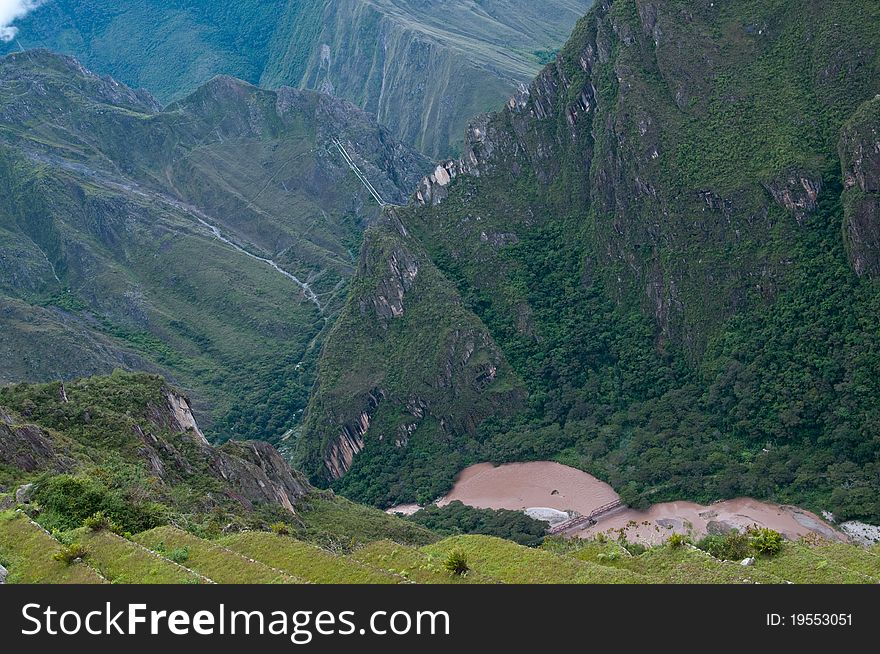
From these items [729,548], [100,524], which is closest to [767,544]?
[729,548]

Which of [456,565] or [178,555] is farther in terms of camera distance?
[178,555]

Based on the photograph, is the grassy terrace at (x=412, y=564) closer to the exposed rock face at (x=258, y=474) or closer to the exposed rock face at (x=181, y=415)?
the exposed rock face at (x=258, y=474)

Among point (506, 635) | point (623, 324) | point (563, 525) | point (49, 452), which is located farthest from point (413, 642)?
point (623, 324)

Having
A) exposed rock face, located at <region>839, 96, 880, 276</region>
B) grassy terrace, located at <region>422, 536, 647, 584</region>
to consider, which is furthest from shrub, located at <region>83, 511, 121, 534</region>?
exposed rock face, located at <region>839, 96, 880, 276</region>

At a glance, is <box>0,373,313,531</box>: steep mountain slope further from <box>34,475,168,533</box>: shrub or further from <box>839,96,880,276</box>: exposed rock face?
<box>839,96,880,276</box>: exposed rock face

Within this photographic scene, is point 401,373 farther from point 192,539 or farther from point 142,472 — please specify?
point 192,539

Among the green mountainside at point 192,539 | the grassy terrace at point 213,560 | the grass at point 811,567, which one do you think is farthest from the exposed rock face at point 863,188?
the grassy terrace at point 213,560
